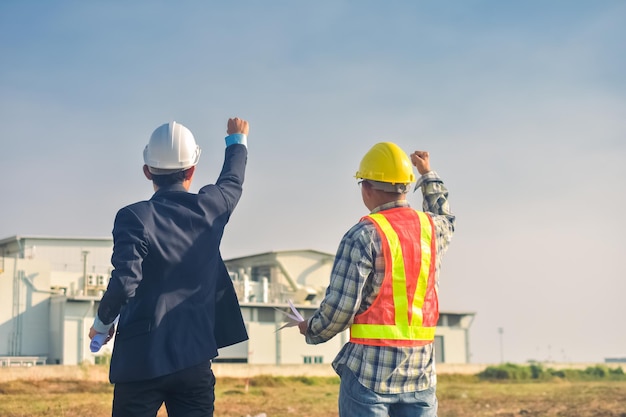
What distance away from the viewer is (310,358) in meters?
48.9

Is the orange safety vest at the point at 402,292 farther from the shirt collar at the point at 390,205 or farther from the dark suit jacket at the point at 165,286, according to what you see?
the dark suit jacket at the point at 165,286

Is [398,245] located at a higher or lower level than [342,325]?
higher

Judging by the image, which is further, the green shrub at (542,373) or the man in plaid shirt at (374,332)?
the green shrub at (542,373)

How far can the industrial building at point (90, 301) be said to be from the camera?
1639 inches

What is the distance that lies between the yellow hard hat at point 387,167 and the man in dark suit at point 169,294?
29.6 inches

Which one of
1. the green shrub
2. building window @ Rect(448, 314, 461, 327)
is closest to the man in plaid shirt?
the green shrub

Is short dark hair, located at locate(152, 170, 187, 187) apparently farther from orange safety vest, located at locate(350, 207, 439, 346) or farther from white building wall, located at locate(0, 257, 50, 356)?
white building wall, located at locate(0, 257, 50, 356)

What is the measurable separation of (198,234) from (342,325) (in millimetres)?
833

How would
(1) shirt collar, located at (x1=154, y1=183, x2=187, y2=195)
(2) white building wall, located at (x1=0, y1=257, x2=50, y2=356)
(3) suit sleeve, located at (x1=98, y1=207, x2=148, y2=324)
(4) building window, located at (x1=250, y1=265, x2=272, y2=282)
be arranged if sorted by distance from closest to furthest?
(3) suit sleeve, located at (x1=98, y1=207, x2=148, y2=324), (1) shirt collar, located at (x1=154, y1=183, x2=187, y2=195), (2) white building wall, located at (x1=0, y1=257, x2=50, y2=356), (4) building window, located at (x1=250, y1=265, x2=272, y2=282)

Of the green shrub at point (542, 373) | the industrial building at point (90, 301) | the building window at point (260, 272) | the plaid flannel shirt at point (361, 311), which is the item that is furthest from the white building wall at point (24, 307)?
the plaid flannel shirt at point (361, 311)

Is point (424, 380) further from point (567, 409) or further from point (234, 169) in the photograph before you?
point (567, 409)

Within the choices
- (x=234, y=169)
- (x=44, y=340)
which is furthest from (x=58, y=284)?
(x=234, y=169)

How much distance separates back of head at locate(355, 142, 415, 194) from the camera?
13.3 ft

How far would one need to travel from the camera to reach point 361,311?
3.74m
